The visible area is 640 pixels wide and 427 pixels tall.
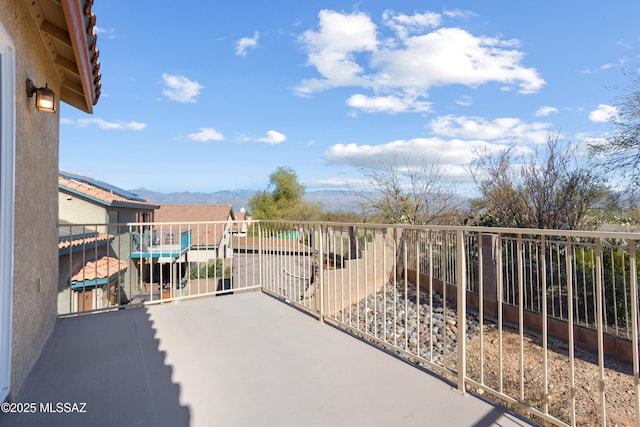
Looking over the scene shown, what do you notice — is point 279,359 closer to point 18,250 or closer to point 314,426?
point 314,426

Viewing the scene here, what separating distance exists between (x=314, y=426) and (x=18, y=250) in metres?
2.09

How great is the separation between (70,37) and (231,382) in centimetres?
264

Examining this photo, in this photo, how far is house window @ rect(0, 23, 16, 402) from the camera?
180 cm

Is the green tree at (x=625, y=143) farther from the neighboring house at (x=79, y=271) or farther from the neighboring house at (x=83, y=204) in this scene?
the neighboring house at (x=83, y=204)

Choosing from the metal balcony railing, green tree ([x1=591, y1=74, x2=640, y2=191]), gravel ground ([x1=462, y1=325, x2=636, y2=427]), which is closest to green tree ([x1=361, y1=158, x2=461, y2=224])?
green tree ([x1=591, y1=74, x2=640, y2=191])

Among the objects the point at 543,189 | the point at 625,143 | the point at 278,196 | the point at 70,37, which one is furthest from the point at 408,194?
the point at 278,196

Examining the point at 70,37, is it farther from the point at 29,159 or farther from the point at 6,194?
the point at 6,194

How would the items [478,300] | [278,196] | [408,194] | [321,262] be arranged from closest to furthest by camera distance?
[321,262]
[478,300]
[408,194]
[278,196]

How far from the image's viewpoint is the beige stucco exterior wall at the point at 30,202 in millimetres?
2025

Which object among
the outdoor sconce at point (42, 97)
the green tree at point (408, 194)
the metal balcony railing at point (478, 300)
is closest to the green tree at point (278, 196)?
the green tree at point (408, 194)

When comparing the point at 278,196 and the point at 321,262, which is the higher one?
the point at 278,196

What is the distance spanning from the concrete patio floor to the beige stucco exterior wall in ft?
0.85

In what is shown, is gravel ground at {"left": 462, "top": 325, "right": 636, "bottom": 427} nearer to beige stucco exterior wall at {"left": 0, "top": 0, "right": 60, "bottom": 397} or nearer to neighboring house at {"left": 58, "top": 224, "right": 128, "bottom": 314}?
beige stucco exterior wall at {"left": 0, "top": 0, "right": 60, "bottom": 397}

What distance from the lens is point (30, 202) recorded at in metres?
2.38
